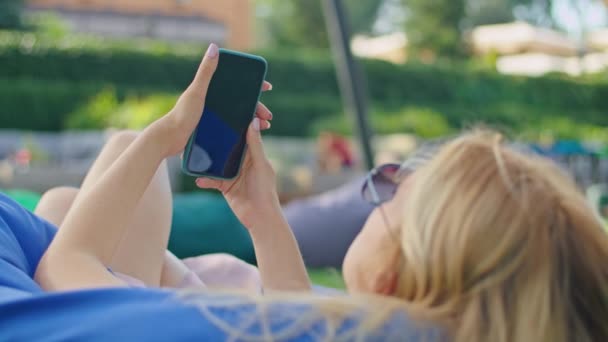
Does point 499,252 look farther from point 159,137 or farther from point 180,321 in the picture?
point 159,137

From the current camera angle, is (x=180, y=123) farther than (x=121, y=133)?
No

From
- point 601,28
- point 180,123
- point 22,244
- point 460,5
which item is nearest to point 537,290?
point 180,123

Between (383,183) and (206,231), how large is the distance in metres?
2.65

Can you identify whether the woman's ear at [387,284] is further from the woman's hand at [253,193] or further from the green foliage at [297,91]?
the green foliage at [297,91]

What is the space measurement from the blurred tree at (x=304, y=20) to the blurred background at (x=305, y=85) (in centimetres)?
193

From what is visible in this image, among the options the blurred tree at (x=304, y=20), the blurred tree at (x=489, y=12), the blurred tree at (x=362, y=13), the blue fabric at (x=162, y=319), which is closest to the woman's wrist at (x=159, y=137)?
the blue fabric at (x=162, y=319)

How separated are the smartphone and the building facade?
2481cm

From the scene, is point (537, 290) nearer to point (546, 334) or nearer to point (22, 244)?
point (546, 334)

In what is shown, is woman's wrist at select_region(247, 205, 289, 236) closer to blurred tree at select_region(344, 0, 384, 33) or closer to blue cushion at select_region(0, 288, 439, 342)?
blue cushion at select_region(0, 288, 439, 342)

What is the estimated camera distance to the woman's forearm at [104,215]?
4.29 feet

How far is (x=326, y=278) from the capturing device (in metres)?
4.00

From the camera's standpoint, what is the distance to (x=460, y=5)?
87.7 feet

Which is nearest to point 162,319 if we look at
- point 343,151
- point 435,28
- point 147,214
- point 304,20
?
point 147,214

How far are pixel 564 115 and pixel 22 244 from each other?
54.2 feet
